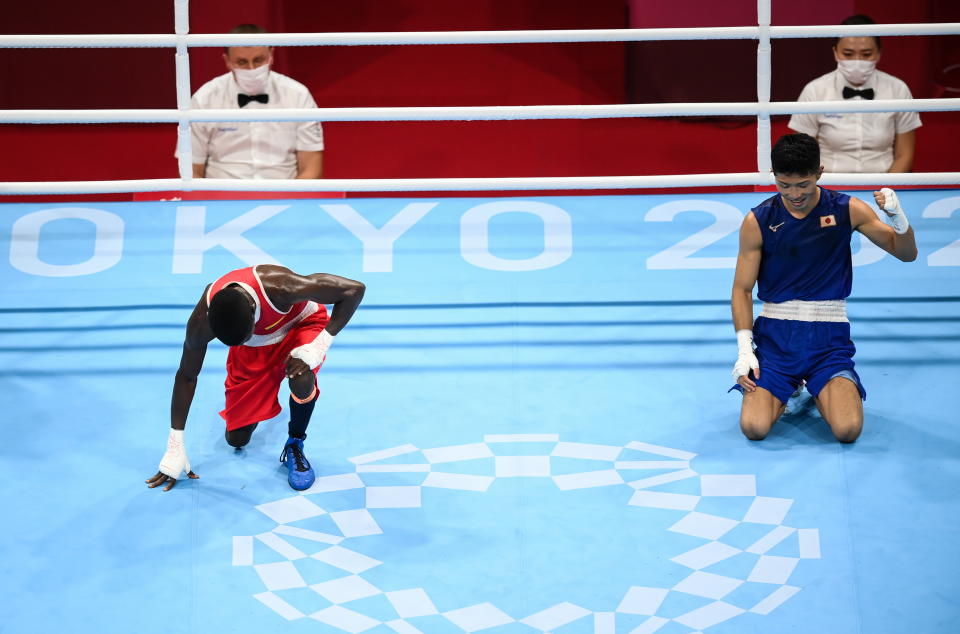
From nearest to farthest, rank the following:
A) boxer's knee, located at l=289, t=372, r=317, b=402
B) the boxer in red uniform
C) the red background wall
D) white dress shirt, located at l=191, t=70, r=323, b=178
Result: the boxer in red uniform → boxer's knee, located at l=289, t=372, r=317, b=402 → white dress shirt, located at l=191, t=70, r=323, b=178 → the red background wall

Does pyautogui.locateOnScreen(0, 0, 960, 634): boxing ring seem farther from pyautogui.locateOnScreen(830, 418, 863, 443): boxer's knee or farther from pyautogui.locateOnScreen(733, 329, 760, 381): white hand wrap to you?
pyautogui.locateOnScreen(733, 329, 760, 381): white hand wrap

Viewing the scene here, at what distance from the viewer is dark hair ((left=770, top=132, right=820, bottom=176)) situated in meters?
3.74

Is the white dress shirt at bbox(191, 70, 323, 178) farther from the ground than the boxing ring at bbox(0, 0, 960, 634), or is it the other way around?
the white dress shirt at bbox(191, 70, 323, 178)

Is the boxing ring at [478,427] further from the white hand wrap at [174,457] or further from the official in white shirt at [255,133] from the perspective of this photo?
the official in white shirt at [255,133]

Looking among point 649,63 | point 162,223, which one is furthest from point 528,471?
point 649,63

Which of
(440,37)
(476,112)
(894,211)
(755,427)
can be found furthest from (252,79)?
(894,211)

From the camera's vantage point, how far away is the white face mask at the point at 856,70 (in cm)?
517

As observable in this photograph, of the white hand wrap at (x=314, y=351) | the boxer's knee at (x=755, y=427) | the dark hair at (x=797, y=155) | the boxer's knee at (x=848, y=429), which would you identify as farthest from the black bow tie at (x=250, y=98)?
the boxer's knee at (x=848, y=429)

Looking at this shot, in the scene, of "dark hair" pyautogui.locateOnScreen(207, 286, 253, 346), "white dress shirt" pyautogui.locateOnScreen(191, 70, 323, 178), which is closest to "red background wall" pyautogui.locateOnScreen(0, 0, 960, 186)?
"white dress shirt" pyautogui.locateOnScreen(191, 70, 323, 178)

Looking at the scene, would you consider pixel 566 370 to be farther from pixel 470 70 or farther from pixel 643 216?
pixel 470 70

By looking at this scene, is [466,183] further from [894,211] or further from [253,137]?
[894,211]

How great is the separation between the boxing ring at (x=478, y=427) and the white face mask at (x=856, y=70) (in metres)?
0.75

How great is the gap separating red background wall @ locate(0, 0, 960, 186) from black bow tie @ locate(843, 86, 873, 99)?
4.58 feet

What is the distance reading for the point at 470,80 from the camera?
7379 mm
